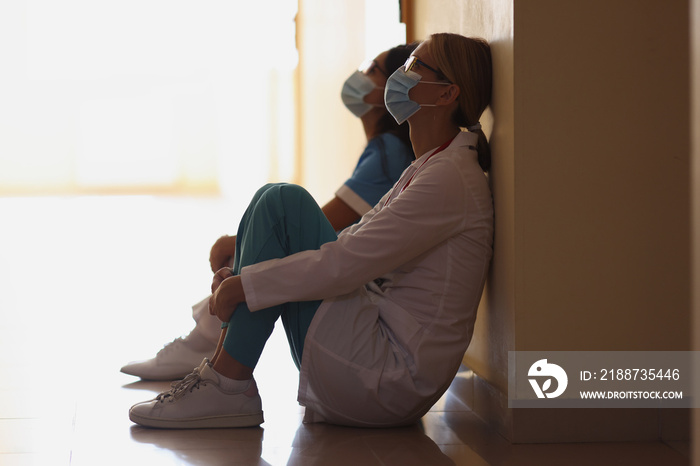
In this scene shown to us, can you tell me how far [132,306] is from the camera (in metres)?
3.46

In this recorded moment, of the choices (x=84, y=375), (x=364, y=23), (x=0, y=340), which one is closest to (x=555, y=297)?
(x=84, y=375)

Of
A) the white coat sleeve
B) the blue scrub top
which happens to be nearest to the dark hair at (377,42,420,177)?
the blue scrub top

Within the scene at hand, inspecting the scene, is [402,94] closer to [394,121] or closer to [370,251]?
[370,251]

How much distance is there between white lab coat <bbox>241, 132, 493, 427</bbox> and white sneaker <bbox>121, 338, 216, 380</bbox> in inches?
24.4

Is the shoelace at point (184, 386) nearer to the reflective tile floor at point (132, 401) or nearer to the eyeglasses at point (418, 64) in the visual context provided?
the reflective tile floor at point (132, 401)

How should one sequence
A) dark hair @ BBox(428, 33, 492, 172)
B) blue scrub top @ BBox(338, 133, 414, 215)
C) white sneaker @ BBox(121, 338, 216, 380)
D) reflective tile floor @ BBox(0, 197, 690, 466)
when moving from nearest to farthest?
reflective tile floor @ BBox(0, 197, 690, 466), dark hair @ BBox(428, 33, 492, 172), white sneaker @ BBox(121, 338, 216, 380), blue scrub top @ BBox(338, 133, 414, 215)

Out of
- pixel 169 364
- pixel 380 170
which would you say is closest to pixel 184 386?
pixel 169 364

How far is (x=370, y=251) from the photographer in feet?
5.55

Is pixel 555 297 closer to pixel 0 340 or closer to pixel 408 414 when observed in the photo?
pixel 408 414

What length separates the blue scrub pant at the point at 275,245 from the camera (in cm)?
173

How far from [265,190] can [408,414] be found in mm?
606

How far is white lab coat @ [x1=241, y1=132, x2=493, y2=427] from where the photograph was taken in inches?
66.2

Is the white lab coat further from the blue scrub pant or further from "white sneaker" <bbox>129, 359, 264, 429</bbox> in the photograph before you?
"white sneaker" <bbox>129, 359, 264, 429</bbox>

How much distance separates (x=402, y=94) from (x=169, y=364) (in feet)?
3.44
